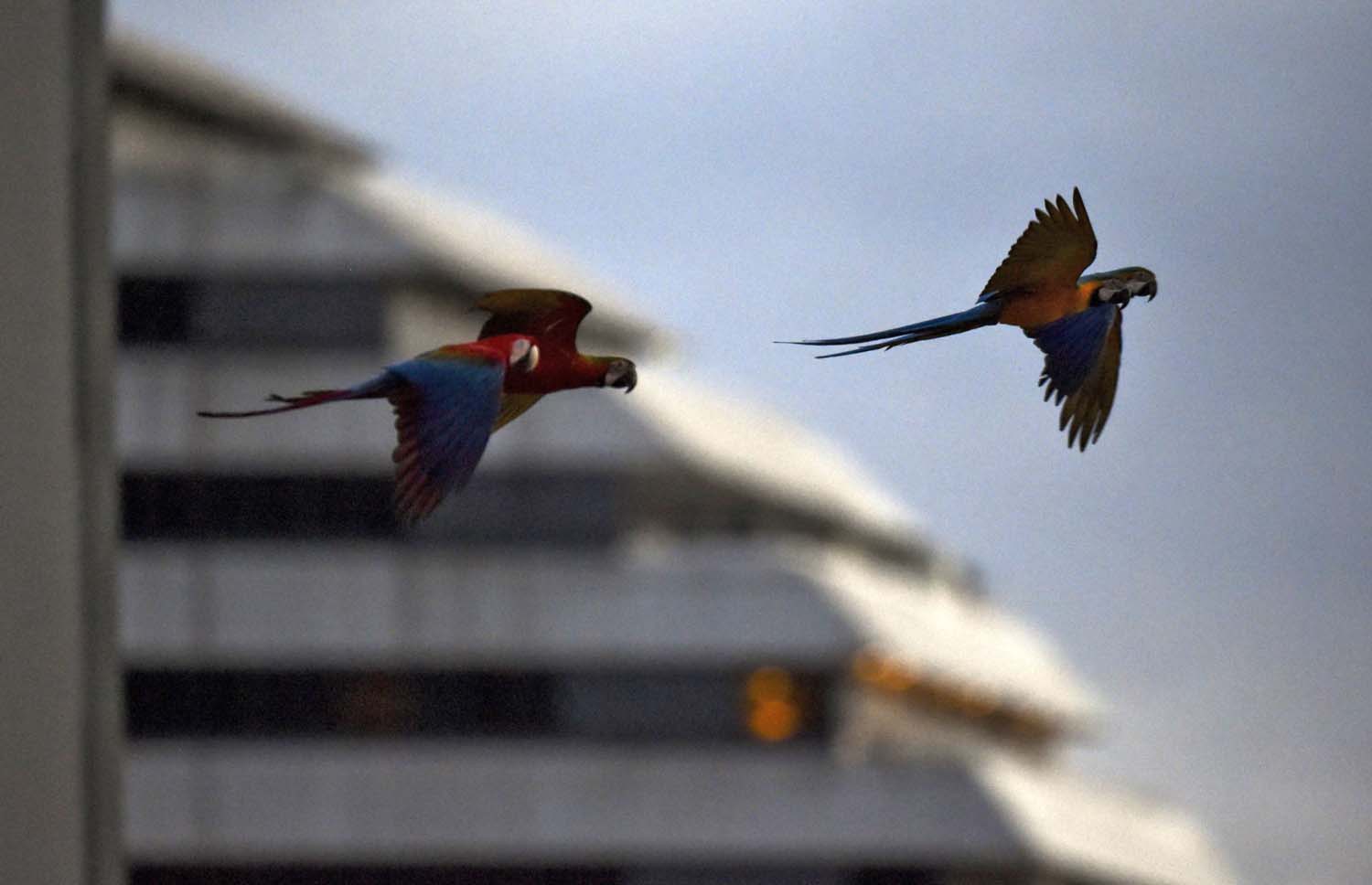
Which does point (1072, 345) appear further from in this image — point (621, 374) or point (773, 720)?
point (773, 720)

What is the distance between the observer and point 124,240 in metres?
65.5

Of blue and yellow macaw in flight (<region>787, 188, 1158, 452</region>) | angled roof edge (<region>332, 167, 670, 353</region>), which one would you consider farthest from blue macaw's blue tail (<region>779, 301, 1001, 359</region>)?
angled roof edge (<region>332, 167, 670, 353</region>)

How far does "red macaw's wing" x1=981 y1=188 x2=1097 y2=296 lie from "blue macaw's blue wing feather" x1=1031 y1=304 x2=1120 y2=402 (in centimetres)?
9

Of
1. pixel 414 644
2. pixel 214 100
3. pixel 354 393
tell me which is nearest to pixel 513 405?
pixel 354 393

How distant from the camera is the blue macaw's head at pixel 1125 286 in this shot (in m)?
5.86

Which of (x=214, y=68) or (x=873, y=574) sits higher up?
(x=214, y=68)

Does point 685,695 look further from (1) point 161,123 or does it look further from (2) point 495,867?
(1) point 161,123

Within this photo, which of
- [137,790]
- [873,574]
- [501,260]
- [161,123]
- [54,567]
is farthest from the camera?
[873,574]

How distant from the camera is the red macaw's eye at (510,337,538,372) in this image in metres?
5.75

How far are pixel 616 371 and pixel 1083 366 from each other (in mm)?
1112

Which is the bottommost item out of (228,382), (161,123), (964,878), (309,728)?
(964,878)

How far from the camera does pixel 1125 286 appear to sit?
5.87m

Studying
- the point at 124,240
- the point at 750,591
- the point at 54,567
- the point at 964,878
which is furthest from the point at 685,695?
the point at 54,567

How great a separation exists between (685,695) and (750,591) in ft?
10.4
